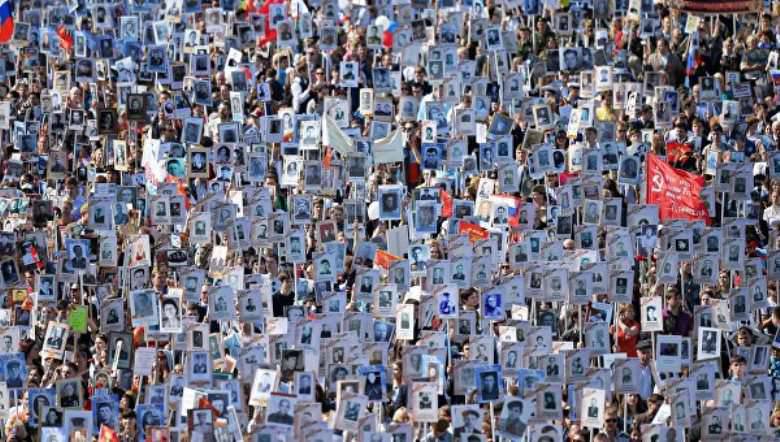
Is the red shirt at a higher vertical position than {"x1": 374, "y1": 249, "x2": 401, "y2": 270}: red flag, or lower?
lower

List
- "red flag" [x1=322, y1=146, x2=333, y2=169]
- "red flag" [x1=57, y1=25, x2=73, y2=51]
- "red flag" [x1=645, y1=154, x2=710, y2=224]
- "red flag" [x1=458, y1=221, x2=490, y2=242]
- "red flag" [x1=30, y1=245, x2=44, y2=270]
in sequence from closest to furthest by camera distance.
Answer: "red flag" [x1=30, y1=245, x2=44, y2=270], "red flag" [x1=458, y1=221, x2=490, y2=242], "red flag" [x1=645, y1=154, x2=710, y2=224], "red flag" [x1=322, y1=146, x2=333, y2=169], "red flag" [x1=57, y1=25, x2=73, y2=51]

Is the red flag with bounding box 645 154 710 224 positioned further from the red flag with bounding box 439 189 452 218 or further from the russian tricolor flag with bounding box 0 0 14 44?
the russian tricolor flag with bounding box 0 0 14 44

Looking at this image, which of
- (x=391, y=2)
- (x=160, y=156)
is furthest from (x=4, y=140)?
(x=391, y=2)

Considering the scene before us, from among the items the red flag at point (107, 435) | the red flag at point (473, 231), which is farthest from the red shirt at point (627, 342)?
the red flag at point (107, 435)

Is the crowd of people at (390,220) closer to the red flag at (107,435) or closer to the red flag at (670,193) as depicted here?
the red flag at (670,193)

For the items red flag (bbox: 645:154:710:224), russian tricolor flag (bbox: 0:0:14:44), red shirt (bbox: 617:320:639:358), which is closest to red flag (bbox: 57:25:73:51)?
russian tricolor flag (bbox: 0:0:14:44)

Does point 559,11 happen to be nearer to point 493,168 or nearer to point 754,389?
point 493,168
